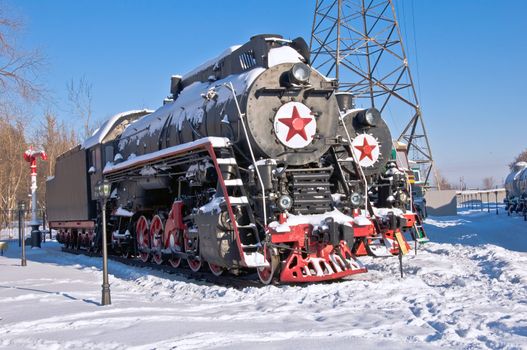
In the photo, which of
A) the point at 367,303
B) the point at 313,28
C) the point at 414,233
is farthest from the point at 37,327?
the point at 313,28

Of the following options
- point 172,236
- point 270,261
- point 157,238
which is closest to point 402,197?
point 270,261

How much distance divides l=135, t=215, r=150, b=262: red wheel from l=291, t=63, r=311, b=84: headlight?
5.93 metres

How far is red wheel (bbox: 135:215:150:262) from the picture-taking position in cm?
1330

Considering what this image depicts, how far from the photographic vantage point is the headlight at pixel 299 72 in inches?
362

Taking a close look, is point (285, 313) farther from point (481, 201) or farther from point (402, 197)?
point (481, 201)

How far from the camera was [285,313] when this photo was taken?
640cm

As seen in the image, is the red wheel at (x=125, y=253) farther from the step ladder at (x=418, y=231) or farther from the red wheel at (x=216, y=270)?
the step ladder at (x=418, y=231)

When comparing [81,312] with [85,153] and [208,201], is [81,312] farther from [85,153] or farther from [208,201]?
[85,153]

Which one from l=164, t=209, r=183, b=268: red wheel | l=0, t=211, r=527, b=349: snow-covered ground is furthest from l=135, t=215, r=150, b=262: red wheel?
l=0, t=211, r=527, b=349: snow-covered ground

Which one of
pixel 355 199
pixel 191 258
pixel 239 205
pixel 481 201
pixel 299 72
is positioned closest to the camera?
pixel 239 205

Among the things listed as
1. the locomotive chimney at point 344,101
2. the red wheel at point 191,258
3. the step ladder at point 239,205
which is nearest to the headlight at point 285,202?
the step ladder at point 239,205

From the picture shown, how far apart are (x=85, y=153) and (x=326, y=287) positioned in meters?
11.4

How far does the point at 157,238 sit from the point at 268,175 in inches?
191

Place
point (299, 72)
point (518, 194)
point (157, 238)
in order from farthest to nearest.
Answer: point (518, 194) → point (157, 238) → point (299, 72)
